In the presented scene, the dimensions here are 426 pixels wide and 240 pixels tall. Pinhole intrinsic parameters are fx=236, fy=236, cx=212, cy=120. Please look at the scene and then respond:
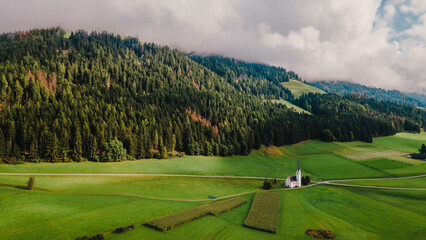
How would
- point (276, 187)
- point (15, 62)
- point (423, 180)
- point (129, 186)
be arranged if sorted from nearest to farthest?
point (129, 186) < point (276, 187) < point (423, 180) < point (15, 62)

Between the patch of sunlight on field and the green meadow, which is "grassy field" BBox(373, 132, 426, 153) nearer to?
the patch of sunlight on field

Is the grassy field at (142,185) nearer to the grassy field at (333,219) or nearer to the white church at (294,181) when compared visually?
the white church at (294,181)

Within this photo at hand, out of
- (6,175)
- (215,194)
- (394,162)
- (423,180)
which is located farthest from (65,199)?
(394,162)

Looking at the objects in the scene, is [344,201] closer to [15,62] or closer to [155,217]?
[155,217]

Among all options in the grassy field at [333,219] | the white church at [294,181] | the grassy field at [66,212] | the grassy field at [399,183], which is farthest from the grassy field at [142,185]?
the grassy field at [399,183]

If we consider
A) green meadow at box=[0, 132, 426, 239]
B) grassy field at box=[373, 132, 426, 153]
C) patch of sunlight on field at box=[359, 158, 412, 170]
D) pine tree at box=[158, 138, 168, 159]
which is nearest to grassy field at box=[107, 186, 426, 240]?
green meadow at box=[0, 132, 426, 239]

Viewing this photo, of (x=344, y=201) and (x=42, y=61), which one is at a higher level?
(x=42, y=61)

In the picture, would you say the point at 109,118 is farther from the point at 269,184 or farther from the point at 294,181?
the point at 294,181
